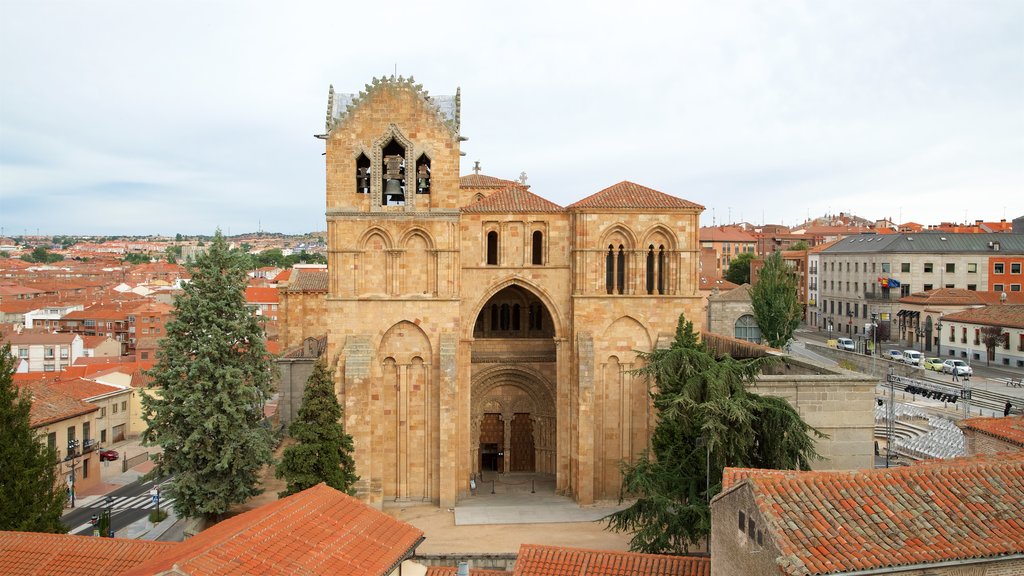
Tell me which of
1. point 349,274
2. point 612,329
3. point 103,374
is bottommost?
point 103,374

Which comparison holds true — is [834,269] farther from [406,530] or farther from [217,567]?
[217,567]

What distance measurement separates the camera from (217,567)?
14.3m

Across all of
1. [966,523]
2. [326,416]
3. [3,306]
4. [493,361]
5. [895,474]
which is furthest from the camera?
[3,306]

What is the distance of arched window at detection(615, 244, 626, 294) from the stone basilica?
0.06 meters

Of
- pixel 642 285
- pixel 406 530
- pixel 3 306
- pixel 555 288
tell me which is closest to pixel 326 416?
pixel 406 530

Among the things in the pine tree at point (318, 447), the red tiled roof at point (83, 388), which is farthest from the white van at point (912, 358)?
the red tiled roof at point (83, 388)

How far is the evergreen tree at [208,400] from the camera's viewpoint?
26234 mm

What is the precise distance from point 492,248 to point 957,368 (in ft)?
115

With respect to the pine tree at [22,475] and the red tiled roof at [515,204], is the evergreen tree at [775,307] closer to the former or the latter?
the red tiled roof at [515,204]

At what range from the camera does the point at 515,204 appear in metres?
30.6

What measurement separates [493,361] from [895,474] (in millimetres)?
19893

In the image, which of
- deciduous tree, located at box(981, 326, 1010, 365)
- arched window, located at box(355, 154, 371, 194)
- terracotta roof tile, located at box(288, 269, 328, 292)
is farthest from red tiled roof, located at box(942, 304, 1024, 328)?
arched window, located at box(355, 154, 371, 194)

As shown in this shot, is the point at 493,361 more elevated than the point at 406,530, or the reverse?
the point at 493,361

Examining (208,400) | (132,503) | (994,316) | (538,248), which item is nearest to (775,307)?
(994,316)
